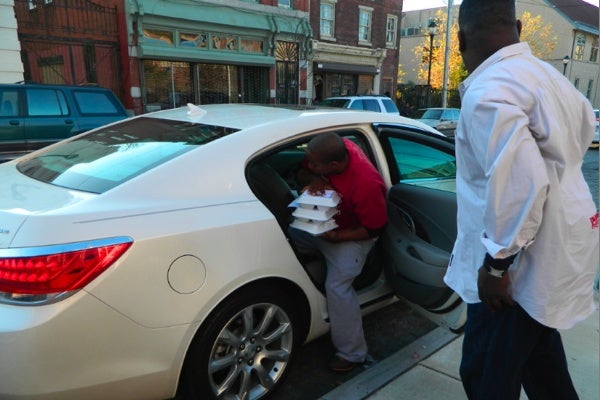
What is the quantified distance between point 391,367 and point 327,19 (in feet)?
70.1

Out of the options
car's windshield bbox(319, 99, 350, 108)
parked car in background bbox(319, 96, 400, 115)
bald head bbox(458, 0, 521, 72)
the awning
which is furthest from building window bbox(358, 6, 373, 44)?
bald head bbox(458, 0, 521, 72)

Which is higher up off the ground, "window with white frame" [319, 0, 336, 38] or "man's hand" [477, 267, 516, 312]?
"window with white frame" [319, 0, 336, 38]

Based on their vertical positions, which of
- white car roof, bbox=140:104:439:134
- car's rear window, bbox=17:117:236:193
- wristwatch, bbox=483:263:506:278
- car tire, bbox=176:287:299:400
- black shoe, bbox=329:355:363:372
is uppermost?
white car roof, bbox=140:104:439:134

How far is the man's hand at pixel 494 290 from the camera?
1.56 m

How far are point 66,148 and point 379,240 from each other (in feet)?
6.69

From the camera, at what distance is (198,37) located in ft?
56.2

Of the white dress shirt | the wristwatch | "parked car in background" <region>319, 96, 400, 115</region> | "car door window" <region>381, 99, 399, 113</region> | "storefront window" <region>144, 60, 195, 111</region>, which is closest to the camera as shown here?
the white dress shirt

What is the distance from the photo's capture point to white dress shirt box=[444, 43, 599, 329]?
1.42m

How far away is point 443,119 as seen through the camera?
1672 centimetres

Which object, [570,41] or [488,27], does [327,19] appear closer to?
[488,27]

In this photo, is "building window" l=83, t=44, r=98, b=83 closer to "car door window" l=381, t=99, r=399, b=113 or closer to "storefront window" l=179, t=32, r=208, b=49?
"storefront window" l=179, t=32, r=208, b=49

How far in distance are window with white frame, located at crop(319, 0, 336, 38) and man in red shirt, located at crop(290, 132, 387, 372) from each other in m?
20.5

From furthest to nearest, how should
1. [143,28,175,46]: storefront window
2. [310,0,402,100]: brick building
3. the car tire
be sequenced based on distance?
[310,0,402,100]: brick building → [143,28,175,46]: storefront window → the car tire

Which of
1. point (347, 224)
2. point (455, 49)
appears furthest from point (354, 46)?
point (347, 224)
